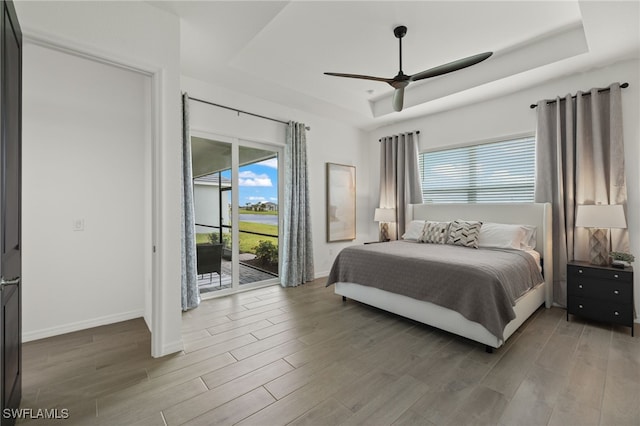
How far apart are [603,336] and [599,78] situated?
2.74 metres

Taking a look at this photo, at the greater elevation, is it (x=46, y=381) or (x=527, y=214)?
(x=527, y=214)

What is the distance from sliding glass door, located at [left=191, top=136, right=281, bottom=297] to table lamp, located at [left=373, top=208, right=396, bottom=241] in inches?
70.7

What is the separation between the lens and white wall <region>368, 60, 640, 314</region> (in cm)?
305

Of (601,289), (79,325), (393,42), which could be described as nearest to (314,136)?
(393,42)

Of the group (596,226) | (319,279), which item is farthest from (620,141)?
(319,279)

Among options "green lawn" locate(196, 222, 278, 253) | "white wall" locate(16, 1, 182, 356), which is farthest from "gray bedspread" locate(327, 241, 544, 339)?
"white wall" locate(16, 1, 182, 356)

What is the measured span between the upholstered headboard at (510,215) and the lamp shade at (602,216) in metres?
0.45

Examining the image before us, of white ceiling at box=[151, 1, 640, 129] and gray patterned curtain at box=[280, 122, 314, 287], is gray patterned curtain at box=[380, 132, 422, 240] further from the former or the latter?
gray patterned curtain at box=[280, 122, 314, 287]

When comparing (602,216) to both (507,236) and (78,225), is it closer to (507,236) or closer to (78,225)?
(507,236)

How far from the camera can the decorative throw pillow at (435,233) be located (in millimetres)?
3915

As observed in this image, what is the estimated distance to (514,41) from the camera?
3.15 meters

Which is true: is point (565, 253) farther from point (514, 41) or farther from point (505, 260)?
point (514, 41)

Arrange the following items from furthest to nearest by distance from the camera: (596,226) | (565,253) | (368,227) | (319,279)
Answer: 1. (368,227)
2. (319,279)
3. (565,253)
4. (596,226)

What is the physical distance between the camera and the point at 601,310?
2838 mm
